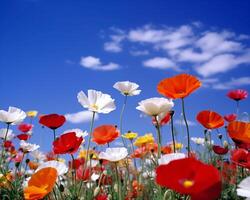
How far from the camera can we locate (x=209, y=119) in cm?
212

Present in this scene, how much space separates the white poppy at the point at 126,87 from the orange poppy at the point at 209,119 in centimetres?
91

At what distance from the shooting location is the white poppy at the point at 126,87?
2951mm

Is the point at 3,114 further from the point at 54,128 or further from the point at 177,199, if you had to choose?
the point at 177,199

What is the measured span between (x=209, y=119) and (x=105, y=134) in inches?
22.5

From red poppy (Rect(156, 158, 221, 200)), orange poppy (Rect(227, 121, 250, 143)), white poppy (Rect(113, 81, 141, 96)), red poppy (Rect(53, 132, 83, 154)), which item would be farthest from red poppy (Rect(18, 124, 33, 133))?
red poppy (Rect(156, 158, 221, 200))

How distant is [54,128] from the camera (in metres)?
2.40

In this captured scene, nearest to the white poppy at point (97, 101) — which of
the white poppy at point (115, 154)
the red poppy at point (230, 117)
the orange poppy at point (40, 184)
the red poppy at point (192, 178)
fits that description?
the white poppy at point (115, 154)

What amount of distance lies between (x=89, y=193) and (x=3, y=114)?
73cm

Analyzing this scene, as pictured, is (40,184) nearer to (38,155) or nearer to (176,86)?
(176,86)

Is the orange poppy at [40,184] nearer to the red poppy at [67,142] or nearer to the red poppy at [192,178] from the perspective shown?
the red poppy at [67,142]

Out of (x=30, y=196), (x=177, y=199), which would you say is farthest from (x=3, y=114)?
(x=177, y=199)

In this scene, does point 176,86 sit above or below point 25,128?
below

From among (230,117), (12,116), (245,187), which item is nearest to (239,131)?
(245,187)

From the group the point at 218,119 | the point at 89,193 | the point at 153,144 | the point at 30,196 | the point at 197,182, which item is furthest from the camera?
the point at 153,144
